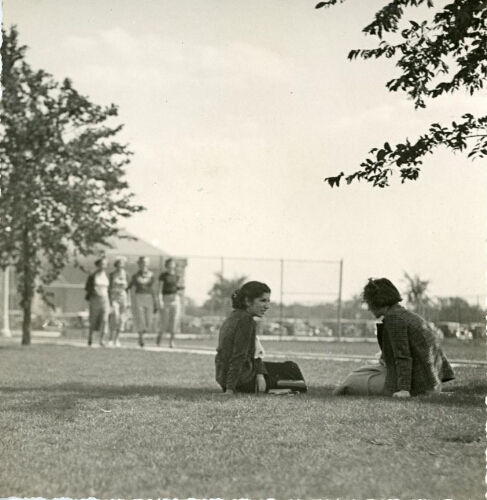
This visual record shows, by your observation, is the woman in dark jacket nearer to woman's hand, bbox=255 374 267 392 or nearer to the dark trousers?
the dark trousers

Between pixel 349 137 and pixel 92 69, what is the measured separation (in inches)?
160

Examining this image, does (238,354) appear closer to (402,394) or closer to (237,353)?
(237,353)

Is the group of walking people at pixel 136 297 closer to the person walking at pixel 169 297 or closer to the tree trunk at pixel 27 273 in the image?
the person walking at pixel 169 297

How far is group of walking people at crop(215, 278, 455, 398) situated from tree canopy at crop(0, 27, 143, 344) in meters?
10.4

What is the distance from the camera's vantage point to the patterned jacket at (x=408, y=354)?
7.93 m

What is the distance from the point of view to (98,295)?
18.6 m

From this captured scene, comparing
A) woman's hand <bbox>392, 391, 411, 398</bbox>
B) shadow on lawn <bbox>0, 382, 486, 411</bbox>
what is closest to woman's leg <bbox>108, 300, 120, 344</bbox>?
shadow on lawn <bbox>0, 382, 486, 411</bbox>

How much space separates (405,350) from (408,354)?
47 millimetres

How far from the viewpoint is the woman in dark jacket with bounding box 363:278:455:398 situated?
7.93 meters

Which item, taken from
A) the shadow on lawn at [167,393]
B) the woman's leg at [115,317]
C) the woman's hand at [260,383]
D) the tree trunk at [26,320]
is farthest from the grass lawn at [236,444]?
the tree trunk at [26,320]

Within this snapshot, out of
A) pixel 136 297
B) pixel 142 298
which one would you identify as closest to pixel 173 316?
pixel 142 298

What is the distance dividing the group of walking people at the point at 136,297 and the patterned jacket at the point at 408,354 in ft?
34.8

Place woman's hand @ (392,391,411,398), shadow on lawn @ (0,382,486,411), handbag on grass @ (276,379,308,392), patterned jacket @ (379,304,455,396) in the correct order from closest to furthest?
shadow on lawn @ (0,382,486,411)
woman's hand @ (392,391,411,398)
patterned jacket @ (379,304,455,396)
handbag on grass @ (276,379,308,392)

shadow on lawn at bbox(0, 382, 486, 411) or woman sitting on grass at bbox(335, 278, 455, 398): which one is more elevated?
woman sitting on grass at bbox(335, 278, 455, 398)
